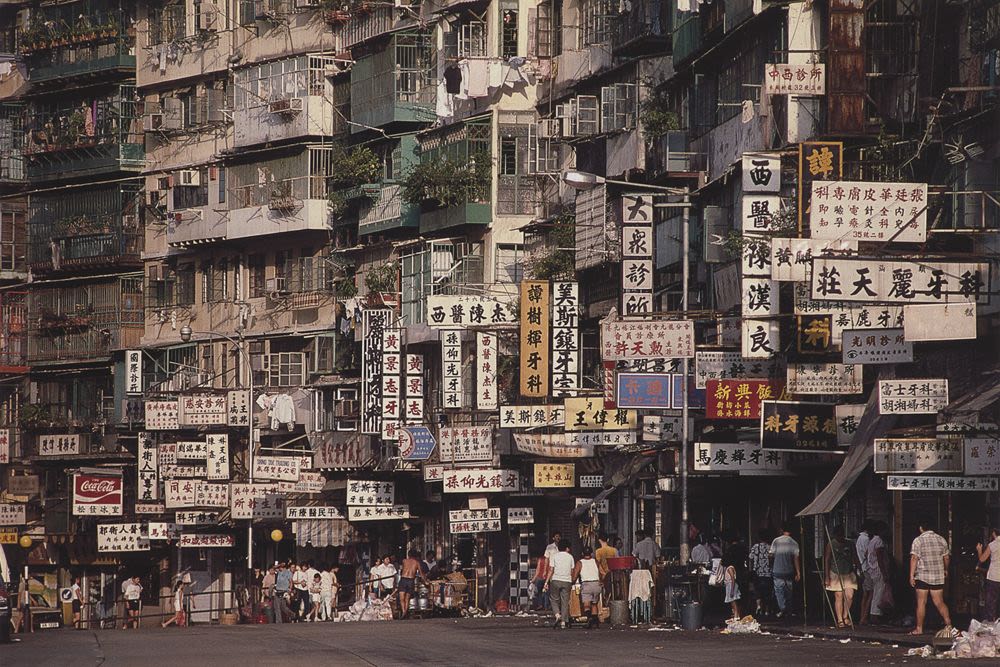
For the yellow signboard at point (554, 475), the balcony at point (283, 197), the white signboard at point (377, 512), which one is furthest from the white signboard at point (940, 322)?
the balcony at point (283, 197)

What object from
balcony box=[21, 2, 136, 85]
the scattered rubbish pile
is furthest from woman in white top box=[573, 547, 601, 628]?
balcony box=[21, 2, 136, 85]

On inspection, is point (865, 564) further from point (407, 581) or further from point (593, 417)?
point (407, 581)

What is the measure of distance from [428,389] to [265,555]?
432 inches

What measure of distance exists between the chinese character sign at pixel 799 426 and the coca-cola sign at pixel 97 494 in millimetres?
38689

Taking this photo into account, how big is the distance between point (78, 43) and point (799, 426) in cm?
4984

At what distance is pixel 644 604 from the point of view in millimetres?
40188

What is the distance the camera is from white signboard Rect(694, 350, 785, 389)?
40.4 m

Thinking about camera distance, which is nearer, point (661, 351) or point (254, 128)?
point (661, 351)

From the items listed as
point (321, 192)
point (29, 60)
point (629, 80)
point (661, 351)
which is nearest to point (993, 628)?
point (661, 351)

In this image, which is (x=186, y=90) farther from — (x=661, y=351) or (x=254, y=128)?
(x=661, y=351)

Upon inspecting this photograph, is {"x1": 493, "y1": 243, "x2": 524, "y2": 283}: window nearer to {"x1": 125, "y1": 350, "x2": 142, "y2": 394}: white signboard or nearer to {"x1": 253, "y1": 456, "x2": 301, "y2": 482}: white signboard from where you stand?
{"x1": 253, "y1": 456, "x2": 301, "y2": 482}: white signboard

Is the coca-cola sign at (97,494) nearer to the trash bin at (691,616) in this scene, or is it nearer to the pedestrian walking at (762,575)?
the pedestrian walking at (762,575)

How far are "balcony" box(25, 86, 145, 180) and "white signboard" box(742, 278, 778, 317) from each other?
43964 mm

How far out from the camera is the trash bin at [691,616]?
36.9m
